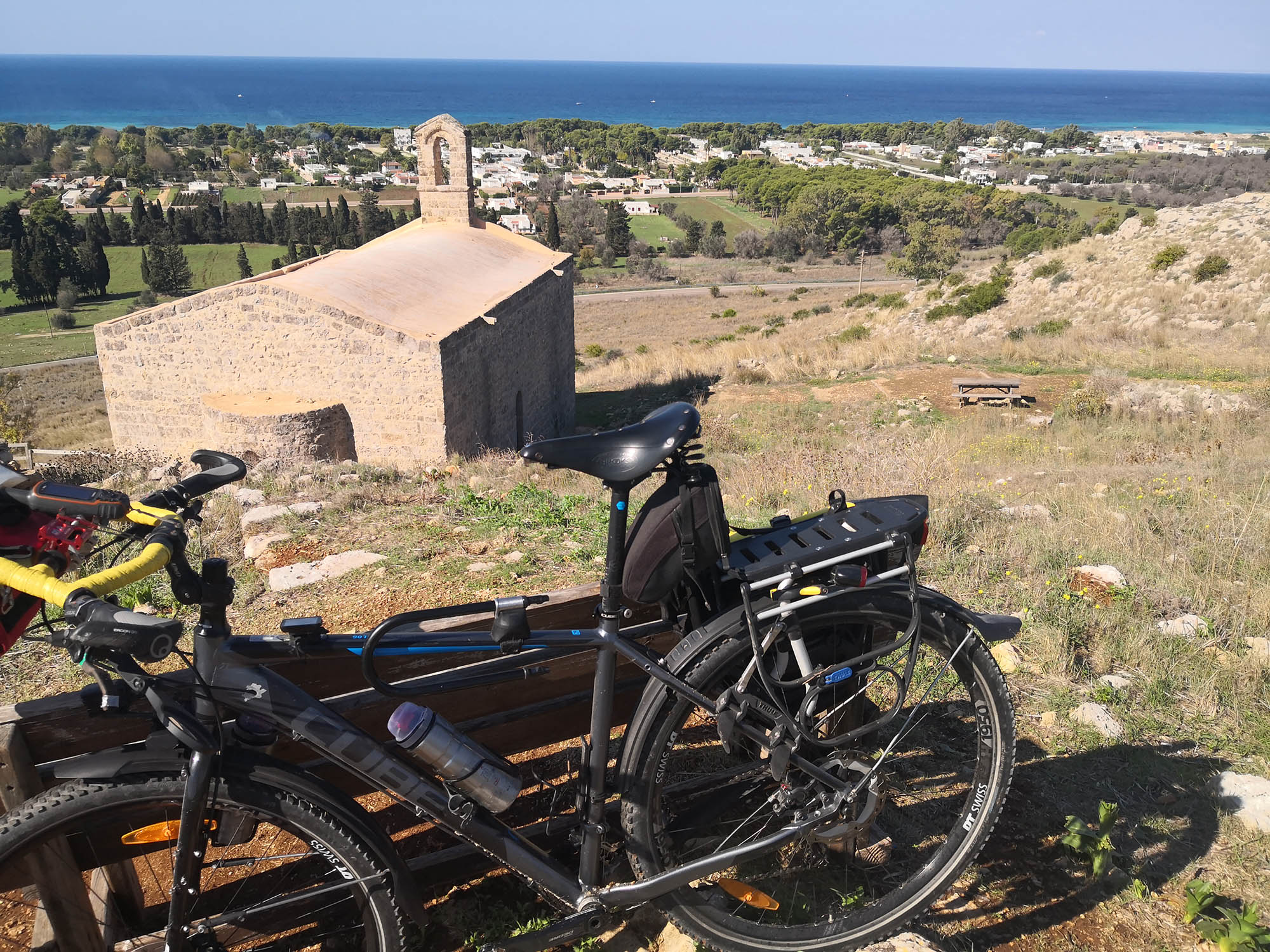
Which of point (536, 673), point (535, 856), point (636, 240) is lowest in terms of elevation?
point (636, 240)

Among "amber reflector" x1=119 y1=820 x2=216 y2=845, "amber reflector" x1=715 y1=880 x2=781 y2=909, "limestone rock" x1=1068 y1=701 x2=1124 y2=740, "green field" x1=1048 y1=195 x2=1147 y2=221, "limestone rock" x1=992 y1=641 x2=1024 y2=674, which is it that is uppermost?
"amber reflector" x1=119 y1=820 x2=216 y2=845

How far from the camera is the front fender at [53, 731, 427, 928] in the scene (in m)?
1.79

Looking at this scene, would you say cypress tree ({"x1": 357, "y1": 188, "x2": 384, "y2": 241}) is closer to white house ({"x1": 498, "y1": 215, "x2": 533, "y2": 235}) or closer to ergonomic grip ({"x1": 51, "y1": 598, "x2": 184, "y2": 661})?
white house ({"x1": 498, "y1": 215, "x2": 533, "y2": 235})

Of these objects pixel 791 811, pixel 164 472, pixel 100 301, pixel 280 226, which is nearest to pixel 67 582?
pixel 791 811

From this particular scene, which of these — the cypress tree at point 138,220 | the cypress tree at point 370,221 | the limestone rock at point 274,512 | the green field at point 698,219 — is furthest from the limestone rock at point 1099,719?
the cypress tree at point 138,220

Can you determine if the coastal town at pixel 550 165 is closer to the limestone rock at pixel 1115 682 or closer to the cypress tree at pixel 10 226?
the cypress tree at pixel 10 226

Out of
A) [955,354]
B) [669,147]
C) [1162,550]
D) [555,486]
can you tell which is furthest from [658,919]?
[669,147]

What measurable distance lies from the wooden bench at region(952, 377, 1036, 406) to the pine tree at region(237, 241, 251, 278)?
48.5 m

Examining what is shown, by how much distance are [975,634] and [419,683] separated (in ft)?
4.79

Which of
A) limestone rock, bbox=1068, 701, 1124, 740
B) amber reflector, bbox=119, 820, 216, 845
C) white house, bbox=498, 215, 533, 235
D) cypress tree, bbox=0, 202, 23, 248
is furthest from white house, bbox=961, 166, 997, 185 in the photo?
amber reflector, bbox=119, 820, 216, 845

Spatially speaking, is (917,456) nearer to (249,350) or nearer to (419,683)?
(419,683)

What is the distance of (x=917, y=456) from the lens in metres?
8.22

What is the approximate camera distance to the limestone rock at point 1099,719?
11.2 feet

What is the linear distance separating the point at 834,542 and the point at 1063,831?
1.55 metres
